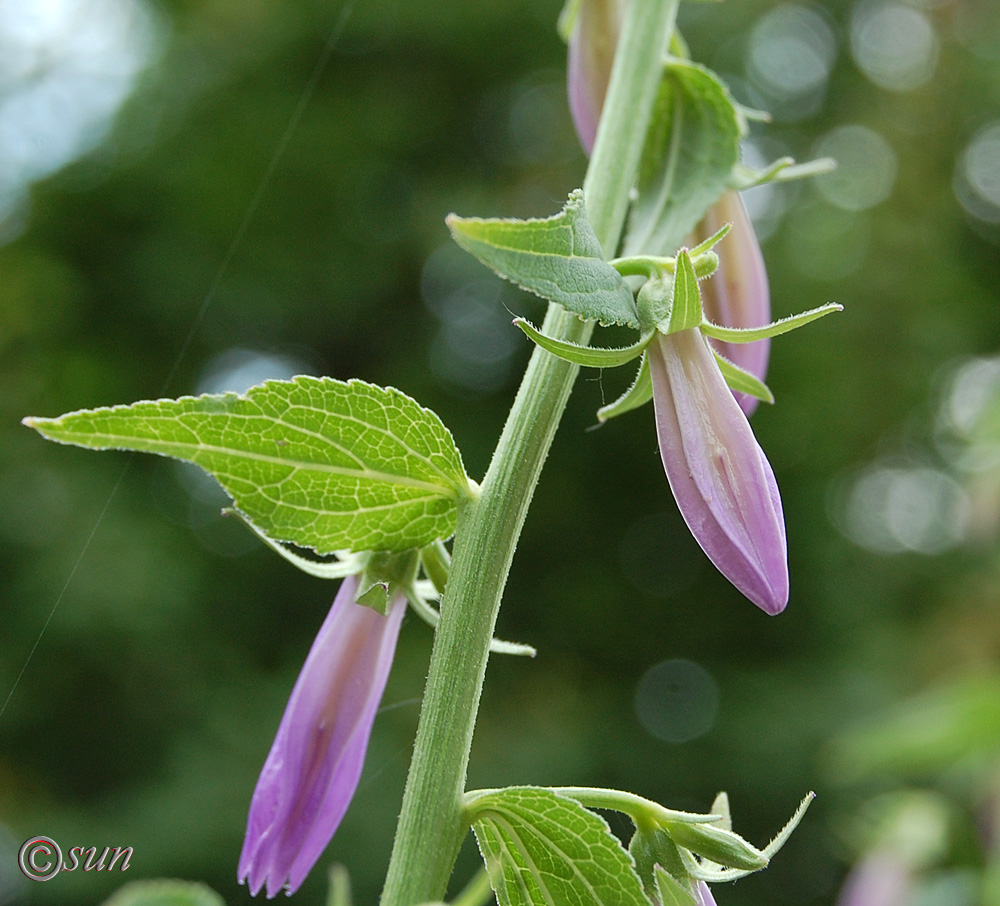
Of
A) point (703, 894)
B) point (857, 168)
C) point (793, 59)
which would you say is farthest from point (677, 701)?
point (703, 894)

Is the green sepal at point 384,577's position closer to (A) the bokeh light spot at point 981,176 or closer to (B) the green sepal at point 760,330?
(B) the green sepal at point 760,330

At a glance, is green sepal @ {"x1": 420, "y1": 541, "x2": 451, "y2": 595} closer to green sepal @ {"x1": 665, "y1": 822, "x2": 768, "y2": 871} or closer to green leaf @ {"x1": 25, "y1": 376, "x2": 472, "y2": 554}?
green leaf @ {"x1": 25, "y1": 376, "x2": 472, "y2": 554}

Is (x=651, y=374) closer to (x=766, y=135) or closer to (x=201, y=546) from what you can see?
(x=201, y=546)

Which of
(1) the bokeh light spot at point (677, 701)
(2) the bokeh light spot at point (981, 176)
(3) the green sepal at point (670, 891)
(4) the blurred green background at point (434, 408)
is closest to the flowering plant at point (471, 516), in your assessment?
(3) the green sepal at point (670, 891)

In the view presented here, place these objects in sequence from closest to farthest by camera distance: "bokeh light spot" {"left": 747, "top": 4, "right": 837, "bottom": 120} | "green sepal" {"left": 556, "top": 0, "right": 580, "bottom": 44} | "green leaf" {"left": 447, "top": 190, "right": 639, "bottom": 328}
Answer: "green leaf" {"left": 447, "top": 190, "right": 639, "bottom": 328} < "green sepal" {"left": 556, "top": 0, "right": 580, "bottom": 44} < "bokeh light spot" {"left": 747, "top": 4, "right": 837, "bottom": 120}

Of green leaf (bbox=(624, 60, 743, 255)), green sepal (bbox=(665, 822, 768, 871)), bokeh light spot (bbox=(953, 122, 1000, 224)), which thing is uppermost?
bokeh light spot (bbox=(953, 122, 1000, 224))

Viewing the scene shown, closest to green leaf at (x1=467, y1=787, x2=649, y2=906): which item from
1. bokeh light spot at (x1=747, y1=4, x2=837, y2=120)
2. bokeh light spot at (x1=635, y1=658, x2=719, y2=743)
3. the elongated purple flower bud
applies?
the elongated purple flower bud

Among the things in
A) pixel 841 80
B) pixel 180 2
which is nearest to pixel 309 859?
pixel 180 2
